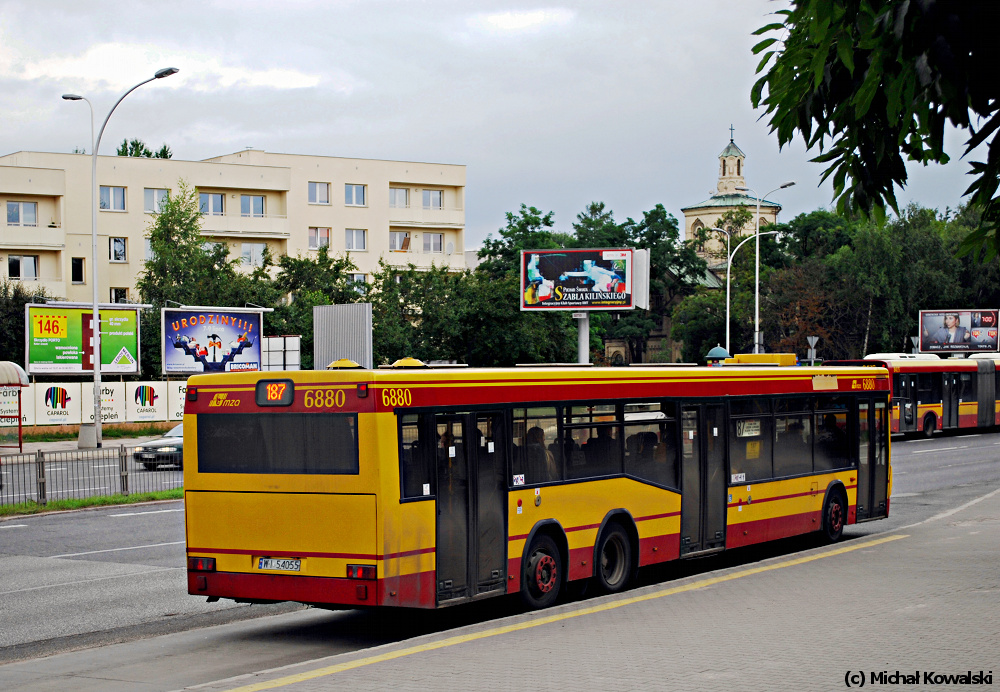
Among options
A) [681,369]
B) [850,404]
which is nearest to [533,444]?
[681,369]

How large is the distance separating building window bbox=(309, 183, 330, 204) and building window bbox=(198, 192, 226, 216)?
255 inches

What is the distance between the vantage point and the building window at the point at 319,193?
83.6 metres

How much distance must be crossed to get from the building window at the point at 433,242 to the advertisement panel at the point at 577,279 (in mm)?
34967

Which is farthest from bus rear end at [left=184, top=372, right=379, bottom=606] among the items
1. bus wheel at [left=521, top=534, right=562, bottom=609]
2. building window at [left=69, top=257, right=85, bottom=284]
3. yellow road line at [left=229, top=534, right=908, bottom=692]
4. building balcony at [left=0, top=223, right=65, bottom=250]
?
building window at [left=69, top=257, right=85, bottom=284]

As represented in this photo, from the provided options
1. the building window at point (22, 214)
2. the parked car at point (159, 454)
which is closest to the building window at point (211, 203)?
the building window at point (22, 214)

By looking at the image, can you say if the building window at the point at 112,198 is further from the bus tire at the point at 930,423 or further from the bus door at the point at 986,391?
the bus door at the point at 986,391

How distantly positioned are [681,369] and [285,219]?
230ft

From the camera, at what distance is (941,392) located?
4319 cm

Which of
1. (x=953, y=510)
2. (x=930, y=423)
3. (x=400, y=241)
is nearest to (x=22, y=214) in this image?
(x=400, y=241)

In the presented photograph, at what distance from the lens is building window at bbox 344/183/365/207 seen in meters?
85.3

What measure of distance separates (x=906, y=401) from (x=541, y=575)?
33082 millimetres

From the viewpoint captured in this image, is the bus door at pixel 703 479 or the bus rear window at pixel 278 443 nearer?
the bus rear window at pixel 278 443

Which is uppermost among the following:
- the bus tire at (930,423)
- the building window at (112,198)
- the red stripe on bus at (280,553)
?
the building window at (112,198)

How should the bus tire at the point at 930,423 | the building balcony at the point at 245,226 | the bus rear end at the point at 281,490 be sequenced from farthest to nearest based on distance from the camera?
the building balcony at the point at 245,226 < the bus tire at the point at 930,423 < the bus rear end at the point at 281,490
